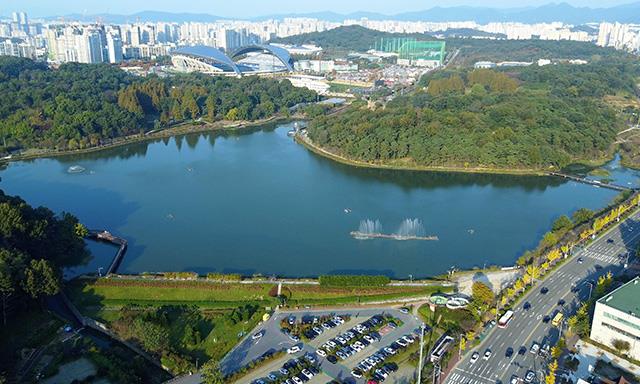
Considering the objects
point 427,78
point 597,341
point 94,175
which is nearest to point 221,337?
point 597,341

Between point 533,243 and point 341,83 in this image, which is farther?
point 341,83

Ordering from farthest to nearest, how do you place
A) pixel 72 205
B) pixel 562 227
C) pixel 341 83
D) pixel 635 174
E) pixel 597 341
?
pixel 341 83, pixel 635 174, pixel 72 205, pixel 562 227, pixel 597 341

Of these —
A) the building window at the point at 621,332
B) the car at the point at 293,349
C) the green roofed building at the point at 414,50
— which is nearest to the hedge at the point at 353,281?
the car at the point at 293,349

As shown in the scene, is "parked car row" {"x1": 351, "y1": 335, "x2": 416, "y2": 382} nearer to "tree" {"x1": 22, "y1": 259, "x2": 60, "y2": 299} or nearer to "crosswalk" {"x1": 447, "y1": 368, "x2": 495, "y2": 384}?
"crosswalk" {"x1": 447, "y1": 368, "x2": 495, "y2": 384}

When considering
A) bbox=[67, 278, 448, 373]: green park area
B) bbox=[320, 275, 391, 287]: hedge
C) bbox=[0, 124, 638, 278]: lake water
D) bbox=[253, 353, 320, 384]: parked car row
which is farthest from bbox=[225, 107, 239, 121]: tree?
bbox=[253, 353, 320, 384]: parked car row

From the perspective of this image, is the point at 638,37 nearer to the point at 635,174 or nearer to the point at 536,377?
the point at 635,174

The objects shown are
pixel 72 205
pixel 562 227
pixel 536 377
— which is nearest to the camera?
pixel 536 377

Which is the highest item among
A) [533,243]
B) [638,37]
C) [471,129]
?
[638,37]

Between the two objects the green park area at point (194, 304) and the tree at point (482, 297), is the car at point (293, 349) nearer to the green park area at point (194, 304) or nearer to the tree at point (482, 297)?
the green park area at point (194, 304)
